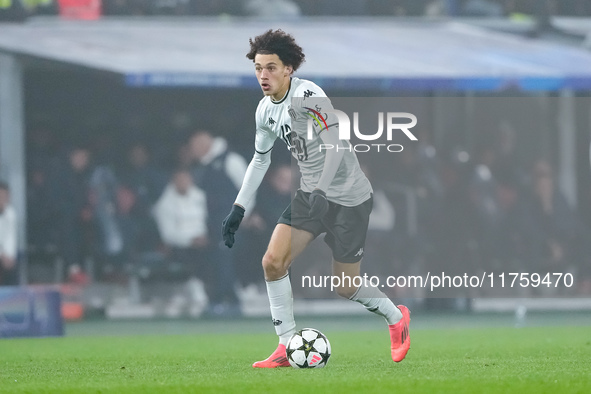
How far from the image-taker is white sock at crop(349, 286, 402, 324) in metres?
7.70

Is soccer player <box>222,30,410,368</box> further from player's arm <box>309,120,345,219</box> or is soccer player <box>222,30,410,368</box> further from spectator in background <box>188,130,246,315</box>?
spectator in background <box>188,130,246,315</box>

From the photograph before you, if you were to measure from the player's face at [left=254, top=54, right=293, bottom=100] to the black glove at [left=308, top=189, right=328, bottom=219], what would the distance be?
68 centimetres

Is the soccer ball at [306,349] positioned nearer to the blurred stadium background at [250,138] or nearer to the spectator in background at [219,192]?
the blurred stadium background at [250,138]

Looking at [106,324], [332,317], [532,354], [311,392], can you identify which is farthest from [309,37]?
[311,392]

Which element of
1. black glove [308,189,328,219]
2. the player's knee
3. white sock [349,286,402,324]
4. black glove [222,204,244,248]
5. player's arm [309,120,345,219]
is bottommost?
white sock [349,286,402,324]

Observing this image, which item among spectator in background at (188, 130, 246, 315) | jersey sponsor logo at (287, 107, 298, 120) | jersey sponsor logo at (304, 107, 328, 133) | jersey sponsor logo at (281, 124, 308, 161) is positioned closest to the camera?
jersey sponsor logo at (304, 107, 328, 133)

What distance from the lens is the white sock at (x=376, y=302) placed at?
770cm

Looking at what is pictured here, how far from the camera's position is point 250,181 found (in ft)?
26.0

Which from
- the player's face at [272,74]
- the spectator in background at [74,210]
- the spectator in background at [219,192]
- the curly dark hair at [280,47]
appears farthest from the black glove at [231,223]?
the spectator in background at [74,210]

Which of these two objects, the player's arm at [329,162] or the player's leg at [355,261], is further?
the player's leg at [355,261]

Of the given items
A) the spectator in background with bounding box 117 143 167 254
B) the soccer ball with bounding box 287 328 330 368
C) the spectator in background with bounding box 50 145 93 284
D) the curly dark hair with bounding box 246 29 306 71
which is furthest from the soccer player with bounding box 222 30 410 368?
the spectator in background with bounding box 117 143 167 254

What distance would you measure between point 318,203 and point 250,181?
83cm

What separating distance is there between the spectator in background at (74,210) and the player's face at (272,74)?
7.50m

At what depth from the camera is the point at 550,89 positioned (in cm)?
1502
